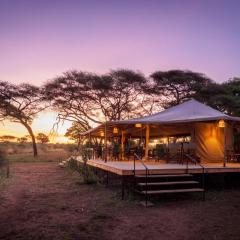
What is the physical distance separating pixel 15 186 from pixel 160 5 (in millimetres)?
9130

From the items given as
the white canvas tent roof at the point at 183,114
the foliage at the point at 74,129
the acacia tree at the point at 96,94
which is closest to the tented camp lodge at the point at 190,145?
the white canvas tent roof at the point at 183,114

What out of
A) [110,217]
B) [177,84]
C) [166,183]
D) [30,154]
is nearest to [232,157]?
[166,183]

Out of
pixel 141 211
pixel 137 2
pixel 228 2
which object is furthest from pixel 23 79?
pixel 141 211

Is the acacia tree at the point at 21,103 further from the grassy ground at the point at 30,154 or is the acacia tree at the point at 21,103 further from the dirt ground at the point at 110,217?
the dirt ground at the point at 110,217

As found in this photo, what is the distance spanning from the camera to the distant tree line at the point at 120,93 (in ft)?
85.8

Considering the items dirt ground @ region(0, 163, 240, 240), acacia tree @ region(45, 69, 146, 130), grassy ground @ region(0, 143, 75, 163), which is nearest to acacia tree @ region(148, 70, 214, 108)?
acacia tree @ region(45, 69, 146, 130)

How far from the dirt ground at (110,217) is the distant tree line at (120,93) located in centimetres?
1610

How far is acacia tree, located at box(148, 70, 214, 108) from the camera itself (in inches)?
1030

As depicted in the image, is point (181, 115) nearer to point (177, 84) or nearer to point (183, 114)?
point (183, 114)

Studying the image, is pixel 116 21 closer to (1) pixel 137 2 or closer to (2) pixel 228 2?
(1) pixel 137 2

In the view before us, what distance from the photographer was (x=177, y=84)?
26672 mm

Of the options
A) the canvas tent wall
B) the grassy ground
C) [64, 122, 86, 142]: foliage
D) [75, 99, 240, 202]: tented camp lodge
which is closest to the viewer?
[75, 99, 240, 202]: tented camp lodge

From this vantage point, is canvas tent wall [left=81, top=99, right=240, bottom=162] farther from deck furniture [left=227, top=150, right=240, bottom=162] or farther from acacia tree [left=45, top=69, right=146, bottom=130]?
acacia tree [left=45, top=69, right=146, bottom=130]

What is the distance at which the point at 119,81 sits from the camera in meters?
26.7
